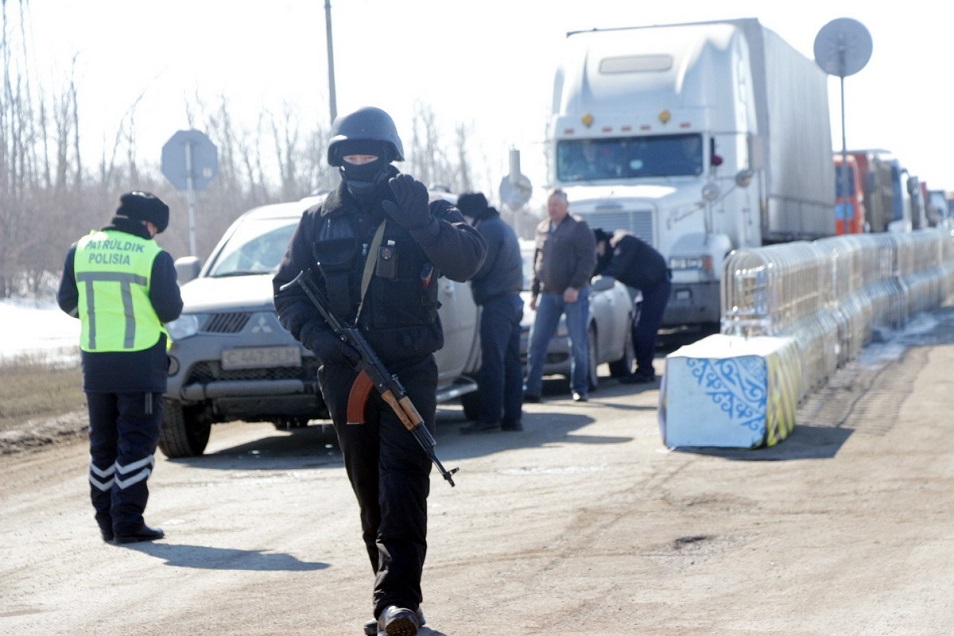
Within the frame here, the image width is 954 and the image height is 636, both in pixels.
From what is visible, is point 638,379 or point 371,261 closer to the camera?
point 371,261

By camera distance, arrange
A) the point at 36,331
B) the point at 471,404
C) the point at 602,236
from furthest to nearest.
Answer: the point at 36,331 < the point at 602,236 < the point at 471,404

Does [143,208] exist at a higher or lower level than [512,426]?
higher

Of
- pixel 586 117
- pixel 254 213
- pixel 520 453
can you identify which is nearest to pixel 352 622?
pixel 520 453

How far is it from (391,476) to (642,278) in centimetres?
1144

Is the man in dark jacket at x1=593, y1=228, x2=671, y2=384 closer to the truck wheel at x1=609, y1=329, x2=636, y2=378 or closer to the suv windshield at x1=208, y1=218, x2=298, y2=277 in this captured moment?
the truck wheel at x1=609, y1=329, x2=636, y2=378

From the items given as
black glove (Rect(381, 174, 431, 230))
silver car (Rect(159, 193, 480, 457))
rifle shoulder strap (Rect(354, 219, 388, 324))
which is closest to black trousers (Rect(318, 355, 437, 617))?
rifle shoulder strap (Rect(354, 219, 388, 324))

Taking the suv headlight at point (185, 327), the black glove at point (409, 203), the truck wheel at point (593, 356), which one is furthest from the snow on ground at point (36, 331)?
the black glove at point (409, 203)

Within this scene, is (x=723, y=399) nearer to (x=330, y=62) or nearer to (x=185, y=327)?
(x=185, y=327)

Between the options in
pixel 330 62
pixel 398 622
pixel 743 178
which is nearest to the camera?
pixel 398 622

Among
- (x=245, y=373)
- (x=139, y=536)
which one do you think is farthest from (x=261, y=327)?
(x=139, y=536)

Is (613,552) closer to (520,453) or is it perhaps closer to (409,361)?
(409,361)

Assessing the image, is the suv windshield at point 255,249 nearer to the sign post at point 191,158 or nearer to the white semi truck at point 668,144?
the sign post at point 191,158

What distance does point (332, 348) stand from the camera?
6004 mm

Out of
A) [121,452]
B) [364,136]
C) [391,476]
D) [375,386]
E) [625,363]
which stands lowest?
[625,363]
